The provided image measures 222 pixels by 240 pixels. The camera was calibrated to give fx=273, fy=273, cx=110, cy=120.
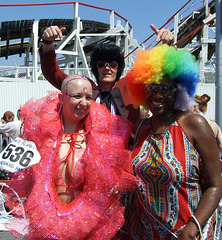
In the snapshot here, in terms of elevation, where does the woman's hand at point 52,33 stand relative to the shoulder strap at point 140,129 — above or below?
above

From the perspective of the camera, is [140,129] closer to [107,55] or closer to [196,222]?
[196,222]

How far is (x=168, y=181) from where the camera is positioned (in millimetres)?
1723

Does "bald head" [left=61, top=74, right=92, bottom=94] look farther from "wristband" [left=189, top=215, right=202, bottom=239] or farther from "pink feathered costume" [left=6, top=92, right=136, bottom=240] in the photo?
"wristband" [left=189, top=215, right=202, bottom=239]

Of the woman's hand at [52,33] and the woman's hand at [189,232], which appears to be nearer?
the woman's hand at [189,232]

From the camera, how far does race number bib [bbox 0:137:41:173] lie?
177 centimetres

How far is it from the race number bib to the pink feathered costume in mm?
66

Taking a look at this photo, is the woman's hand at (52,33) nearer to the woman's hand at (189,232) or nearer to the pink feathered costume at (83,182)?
the pink feathered costume at (83,182)

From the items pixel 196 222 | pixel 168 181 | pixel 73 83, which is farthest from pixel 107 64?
pixel 196 222

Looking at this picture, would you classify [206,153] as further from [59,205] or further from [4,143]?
[4,143]

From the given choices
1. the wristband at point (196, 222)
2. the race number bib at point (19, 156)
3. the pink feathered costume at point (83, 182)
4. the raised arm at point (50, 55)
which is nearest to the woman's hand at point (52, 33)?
the raised arm at point (50, 55)

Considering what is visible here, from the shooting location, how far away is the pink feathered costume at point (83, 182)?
5.58ft

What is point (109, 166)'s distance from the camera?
188 centimetres

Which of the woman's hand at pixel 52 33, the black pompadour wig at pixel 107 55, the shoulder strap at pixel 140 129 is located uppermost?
the woman's hand at pixel 52 33

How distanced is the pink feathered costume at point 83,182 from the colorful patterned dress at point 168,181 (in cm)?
13
